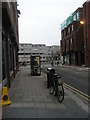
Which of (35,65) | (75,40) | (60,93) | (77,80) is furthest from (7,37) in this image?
(75,40)

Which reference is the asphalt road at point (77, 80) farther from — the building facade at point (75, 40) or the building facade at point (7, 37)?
the building facade at point (75, 40)

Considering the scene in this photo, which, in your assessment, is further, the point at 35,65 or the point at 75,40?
the point at 75,40

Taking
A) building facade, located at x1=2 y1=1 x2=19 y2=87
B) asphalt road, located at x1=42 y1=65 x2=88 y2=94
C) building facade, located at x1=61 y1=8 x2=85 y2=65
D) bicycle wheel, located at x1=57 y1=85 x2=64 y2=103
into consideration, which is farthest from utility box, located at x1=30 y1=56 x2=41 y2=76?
building facade, located at x1=61 y1=8 x2=85 y2=65

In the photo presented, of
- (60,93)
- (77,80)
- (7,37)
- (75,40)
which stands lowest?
(77,80)

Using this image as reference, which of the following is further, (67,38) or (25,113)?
(67,38)

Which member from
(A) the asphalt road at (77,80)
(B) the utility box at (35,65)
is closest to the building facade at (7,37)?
(A) the asphalt road at (77,80)

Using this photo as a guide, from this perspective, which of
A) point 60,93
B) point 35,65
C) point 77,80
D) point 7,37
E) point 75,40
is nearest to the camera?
point 60,93

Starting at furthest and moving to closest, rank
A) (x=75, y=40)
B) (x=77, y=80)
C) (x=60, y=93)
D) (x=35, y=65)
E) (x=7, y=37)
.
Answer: (x=75, y=40), (x=35, y=65), (x=77, y=80), (x=7, y=37), (x=60, y=93)

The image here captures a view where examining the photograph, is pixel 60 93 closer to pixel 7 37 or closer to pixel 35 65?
pixel 7 37

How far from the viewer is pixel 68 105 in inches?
290

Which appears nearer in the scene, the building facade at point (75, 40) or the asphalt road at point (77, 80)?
the asphalt road at point (77, 80)

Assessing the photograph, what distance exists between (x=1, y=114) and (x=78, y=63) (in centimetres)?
4525

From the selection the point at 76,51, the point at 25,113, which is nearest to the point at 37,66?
the point at 25,113

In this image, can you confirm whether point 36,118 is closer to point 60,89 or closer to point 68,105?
point 68,105
